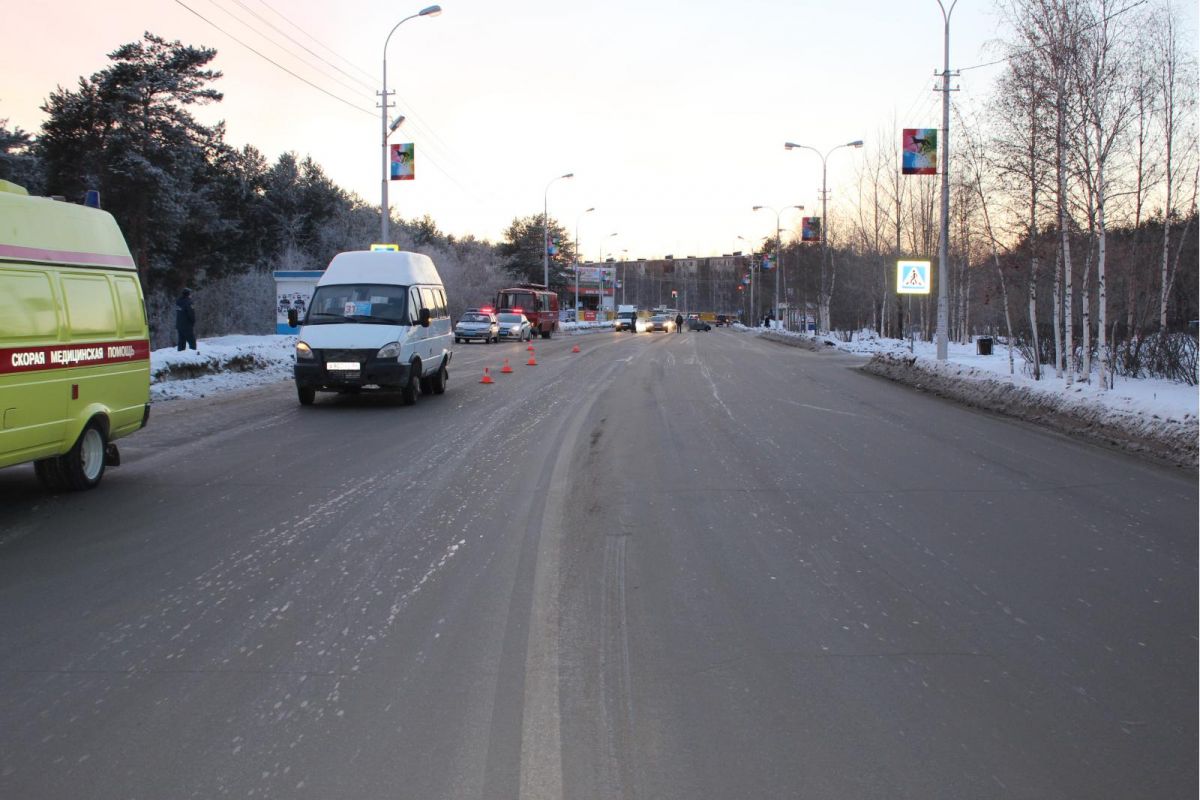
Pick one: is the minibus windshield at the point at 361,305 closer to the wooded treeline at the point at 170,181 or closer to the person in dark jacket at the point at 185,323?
the person in dark jacket at the point at 185,323

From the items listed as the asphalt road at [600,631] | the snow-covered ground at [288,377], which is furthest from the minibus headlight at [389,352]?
the asphalt road at [600,631]

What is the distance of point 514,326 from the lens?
52281mm

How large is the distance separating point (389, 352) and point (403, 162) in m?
19.3

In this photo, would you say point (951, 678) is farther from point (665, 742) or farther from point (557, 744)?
point (557, 744)

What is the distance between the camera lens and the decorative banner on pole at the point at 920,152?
24.4 meters

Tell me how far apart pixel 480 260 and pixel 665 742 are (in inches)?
3967

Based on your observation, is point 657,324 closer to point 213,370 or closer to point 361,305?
point 213,370

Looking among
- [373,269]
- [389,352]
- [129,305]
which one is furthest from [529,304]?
[129,305]

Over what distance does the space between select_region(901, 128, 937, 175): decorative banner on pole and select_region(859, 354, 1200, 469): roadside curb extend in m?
5.80

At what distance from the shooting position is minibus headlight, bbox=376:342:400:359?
1619 centimetres

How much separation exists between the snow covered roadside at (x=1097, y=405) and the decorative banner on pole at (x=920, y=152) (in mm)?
5423

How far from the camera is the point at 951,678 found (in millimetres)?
4430

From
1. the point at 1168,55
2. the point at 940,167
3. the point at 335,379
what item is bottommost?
Answer: the point at 335,379

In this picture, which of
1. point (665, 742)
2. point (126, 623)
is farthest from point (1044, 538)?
point (126, 623)
